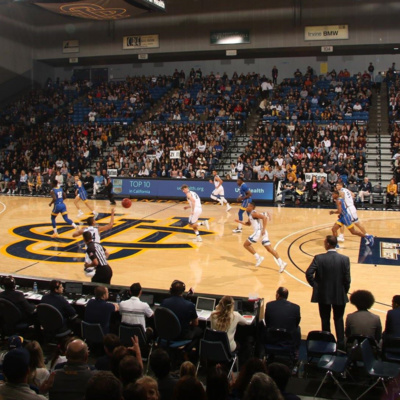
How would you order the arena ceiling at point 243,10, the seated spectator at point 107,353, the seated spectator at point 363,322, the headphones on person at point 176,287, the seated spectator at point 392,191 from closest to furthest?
the seated spectator at point 107,353 → the seated spectator at point 363,322 → the headphones on person at point 176,287 → the seated spectator at point 392,191 → the arena ceiling at point 243,10

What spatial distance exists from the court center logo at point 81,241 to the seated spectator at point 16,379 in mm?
9331

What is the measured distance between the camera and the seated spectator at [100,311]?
7348mm

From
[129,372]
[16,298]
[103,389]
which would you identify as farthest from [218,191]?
[103,389]

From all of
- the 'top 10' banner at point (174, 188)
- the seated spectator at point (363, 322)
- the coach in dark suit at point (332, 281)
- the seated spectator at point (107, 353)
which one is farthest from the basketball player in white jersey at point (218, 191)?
the seated spectator at point (107, 353)

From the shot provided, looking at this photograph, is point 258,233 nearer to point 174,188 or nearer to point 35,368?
point 35,368

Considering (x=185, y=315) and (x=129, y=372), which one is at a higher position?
(x=129, y=372)

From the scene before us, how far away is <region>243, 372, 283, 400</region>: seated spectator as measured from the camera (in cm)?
396

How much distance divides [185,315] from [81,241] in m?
9.39

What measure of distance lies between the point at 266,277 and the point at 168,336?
5.37 m

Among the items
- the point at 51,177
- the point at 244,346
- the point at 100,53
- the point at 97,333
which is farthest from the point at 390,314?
the point at 100,53

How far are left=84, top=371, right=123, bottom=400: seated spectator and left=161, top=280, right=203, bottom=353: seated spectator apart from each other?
3.30 m

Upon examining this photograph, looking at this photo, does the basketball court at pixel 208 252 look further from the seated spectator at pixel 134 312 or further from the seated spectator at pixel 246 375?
the seated spectator at pixel 246 375

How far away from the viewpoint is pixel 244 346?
763 centimetres

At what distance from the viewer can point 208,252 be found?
14547 millimetres
